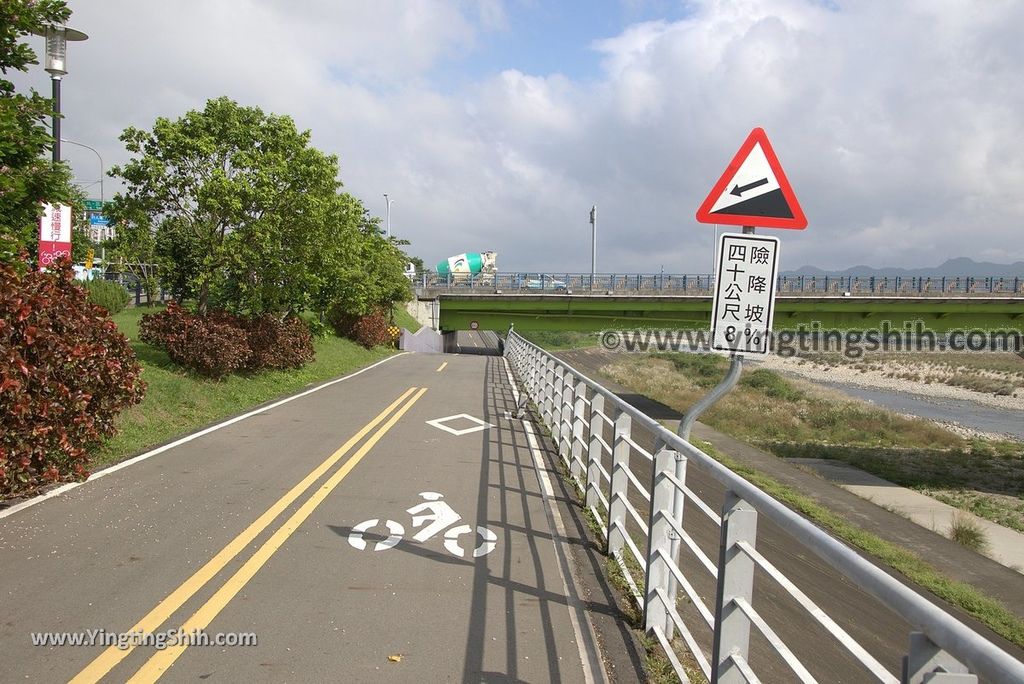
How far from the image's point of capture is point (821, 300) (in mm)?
40750

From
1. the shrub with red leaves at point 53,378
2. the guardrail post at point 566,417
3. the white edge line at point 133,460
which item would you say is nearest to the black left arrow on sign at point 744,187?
the guardrail post at point 566,417

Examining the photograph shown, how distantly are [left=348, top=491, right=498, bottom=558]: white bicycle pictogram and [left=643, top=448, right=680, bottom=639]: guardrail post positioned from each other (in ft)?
6.09

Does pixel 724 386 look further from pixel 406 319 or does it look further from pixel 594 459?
pixel 406 319

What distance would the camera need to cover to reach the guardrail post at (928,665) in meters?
1.92

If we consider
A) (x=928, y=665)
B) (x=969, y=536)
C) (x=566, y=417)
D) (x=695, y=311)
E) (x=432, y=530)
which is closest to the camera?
(x=928, y=665)

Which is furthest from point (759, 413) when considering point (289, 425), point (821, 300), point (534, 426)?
point (289, 425)

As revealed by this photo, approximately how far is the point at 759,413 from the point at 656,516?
114ft

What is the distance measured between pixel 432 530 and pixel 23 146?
6.27 m

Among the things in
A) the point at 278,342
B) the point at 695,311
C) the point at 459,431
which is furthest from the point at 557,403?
the point at 695,311

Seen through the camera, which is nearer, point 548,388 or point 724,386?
point 724,386

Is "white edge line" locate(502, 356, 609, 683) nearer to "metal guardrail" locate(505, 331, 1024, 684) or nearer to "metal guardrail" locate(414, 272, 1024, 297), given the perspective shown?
"metal guardrail" locate(505, 331, 1024, 684)

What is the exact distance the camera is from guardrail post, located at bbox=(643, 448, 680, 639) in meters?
4.71

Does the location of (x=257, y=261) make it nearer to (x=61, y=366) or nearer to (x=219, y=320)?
(x=219, y=320)

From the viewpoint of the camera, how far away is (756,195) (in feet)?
15.8
